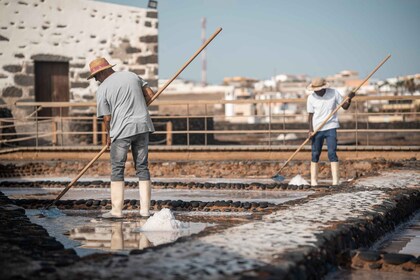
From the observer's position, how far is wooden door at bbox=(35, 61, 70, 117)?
20016 millimetres

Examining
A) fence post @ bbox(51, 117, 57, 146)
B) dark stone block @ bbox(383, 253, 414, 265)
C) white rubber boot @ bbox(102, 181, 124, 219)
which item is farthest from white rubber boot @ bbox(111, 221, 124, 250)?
fence post @ bbox(51, 117, 57, 146)

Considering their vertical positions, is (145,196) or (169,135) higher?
(169,135)

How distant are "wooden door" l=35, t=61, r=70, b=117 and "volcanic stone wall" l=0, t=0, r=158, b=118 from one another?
0.19 m

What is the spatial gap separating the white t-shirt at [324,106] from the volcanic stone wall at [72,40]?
9.73m

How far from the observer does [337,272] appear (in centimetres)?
559

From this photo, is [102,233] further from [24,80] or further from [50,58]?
[50,58]

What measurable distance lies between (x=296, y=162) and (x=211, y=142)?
29.7ft

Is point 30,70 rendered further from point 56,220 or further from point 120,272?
point 120,272

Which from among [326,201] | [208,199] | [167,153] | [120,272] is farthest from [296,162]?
[120,272]

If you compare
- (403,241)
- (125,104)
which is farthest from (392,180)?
(125,104)

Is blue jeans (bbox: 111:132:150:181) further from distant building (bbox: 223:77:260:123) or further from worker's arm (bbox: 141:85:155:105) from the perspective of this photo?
distant building (bbox: 223:77:260:123)

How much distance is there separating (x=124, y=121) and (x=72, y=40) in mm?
13041

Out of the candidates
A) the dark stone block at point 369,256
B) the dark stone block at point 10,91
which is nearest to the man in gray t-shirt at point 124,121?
the dark stone block at point 369,256

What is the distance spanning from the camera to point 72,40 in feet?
66.6
